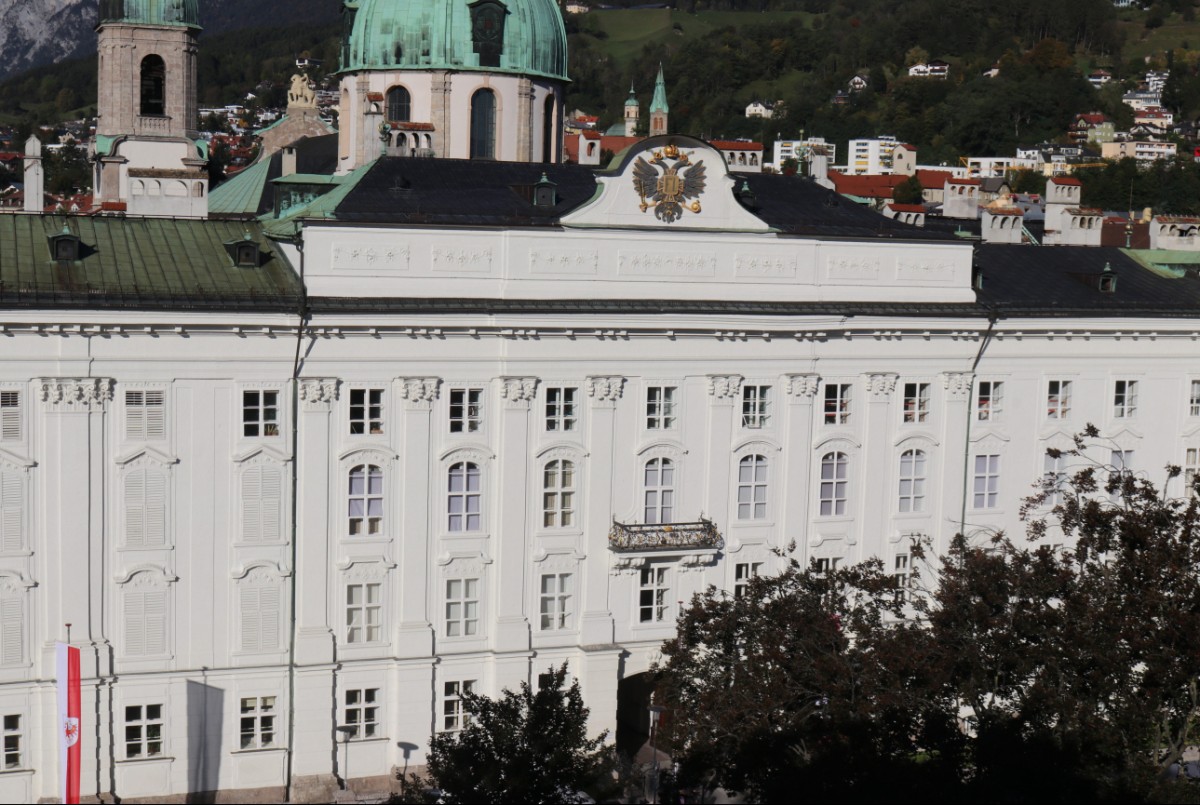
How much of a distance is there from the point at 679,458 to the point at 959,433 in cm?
991

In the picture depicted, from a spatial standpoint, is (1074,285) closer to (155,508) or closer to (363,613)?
(363,613)

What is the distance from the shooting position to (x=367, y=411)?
5272cm

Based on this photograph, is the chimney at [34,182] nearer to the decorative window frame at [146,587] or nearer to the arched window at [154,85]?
the decorative window frame at [146,587]

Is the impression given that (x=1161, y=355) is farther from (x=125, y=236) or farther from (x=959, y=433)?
(x=125, y=236)

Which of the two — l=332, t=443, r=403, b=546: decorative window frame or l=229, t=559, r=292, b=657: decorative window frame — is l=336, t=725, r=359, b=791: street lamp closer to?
l=229, t=559, r=292, b=657: decorative window frame

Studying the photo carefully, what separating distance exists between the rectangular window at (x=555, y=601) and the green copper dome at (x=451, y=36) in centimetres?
2344

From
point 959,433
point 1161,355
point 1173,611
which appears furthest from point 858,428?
point 1173,611

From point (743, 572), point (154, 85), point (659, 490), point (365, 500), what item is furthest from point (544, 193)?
point (154, 85)

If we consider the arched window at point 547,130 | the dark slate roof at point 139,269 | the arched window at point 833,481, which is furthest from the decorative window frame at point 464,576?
the arched window at point 547,130

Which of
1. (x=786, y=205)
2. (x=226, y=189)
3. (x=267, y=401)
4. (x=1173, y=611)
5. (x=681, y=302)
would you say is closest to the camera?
(x=1173, y=611)

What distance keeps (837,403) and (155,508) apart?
21.0 meters

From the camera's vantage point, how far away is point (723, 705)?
159 feet

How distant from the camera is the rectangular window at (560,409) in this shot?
54750mm

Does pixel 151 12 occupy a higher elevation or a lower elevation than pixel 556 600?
higher
